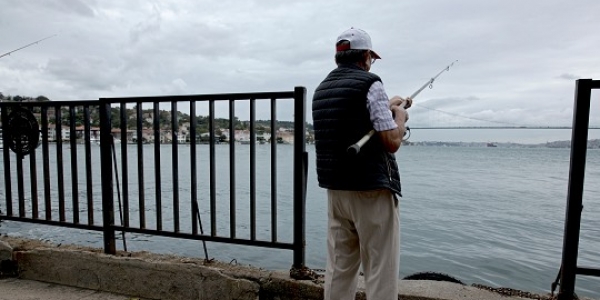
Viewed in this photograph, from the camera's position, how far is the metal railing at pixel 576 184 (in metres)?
2.37

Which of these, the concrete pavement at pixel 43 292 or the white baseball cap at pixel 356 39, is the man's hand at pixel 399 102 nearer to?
the white baseball cap at pixel 356 39

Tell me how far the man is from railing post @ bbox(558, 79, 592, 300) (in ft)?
3.79

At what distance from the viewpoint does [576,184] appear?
2400 mm

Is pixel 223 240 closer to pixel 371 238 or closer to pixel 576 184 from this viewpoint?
pixel 371 238

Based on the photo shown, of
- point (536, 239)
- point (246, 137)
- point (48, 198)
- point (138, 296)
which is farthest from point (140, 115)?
point (536, 239)

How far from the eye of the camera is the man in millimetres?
1921

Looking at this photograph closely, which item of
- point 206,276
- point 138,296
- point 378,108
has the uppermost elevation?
point 378,108

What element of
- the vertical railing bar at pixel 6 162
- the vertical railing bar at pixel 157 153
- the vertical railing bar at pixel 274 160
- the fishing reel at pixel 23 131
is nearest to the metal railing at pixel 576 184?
the vertical railing bar at pixel 274 160

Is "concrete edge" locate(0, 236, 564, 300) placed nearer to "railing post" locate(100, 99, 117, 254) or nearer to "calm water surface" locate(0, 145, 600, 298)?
"railing post" locate(100, 99, 117, 254)

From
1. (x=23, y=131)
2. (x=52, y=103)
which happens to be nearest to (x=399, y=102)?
(x=52, y=103)

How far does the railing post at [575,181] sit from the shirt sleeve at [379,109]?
4.27 feet

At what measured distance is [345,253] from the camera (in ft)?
7.16

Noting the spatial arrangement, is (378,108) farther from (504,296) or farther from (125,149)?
(125,149)

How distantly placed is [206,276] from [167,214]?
7068 mm
